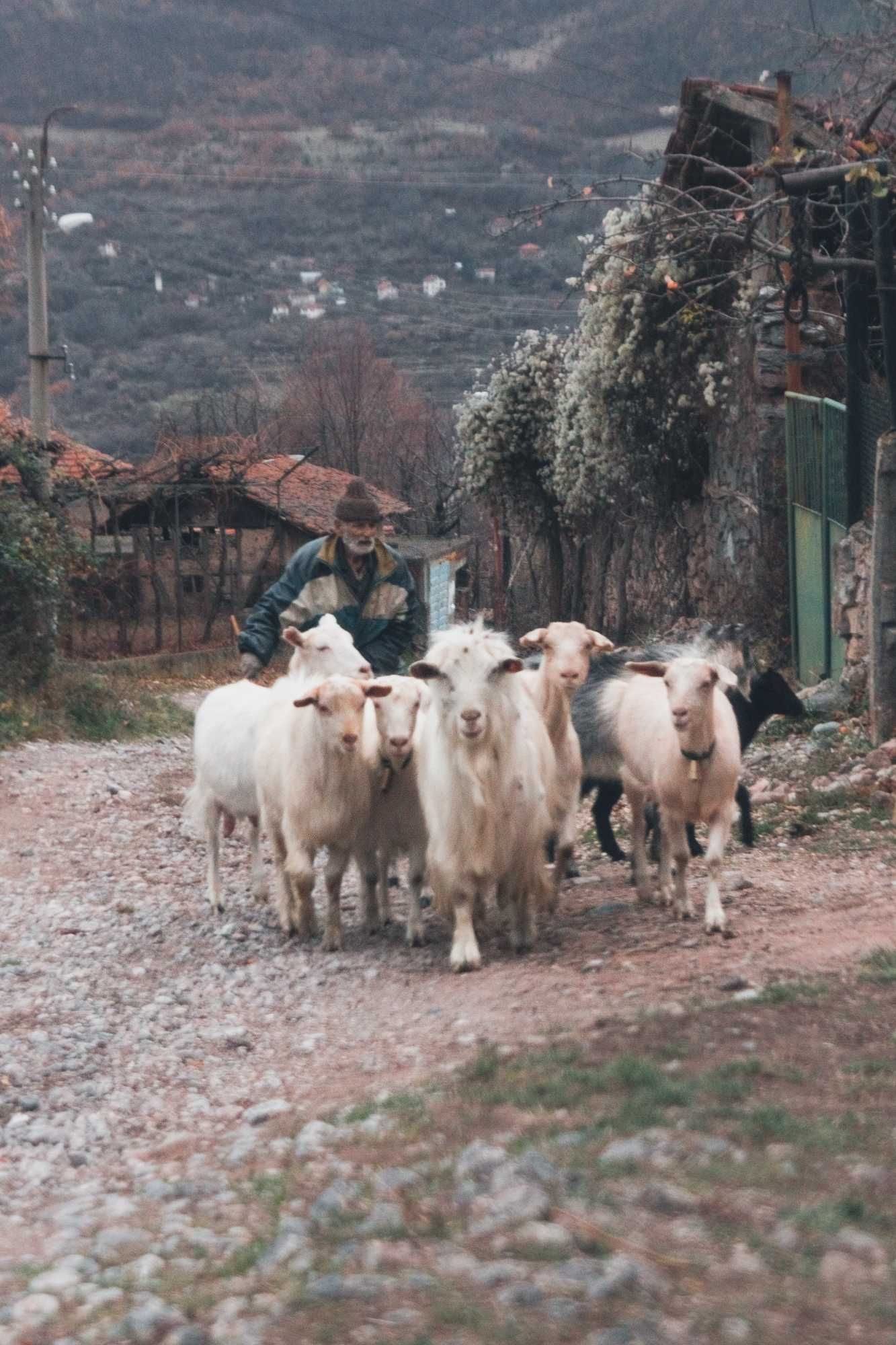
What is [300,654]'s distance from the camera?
8625 millimetres

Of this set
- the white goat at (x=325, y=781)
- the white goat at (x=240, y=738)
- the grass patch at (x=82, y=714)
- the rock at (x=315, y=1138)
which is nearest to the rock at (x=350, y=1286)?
the rock at (x=315, y=1138)

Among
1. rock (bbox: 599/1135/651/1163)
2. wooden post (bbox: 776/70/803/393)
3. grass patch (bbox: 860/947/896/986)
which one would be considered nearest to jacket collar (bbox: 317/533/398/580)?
grass patch (bbox: 860/947/896/986)

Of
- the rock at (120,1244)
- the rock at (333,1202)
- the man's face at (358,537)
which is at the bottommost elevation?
the rock at (120,1244)

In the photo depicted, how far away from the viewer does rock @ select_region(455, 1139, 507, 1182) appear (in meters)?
4.26

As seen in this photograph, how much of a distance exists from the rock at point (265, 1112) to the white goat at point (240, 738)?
316cm

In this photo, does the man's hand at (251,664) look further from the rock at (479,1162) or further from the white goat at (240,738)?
Answer: the rock at (479,1162)

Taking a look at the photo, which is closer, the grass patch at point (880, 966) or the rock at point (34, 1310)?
the rock at point (34, 1310)

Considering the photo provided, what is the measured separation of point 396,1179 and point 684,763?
11.9ft

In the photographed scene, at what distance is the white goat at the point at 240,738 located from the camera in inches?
336

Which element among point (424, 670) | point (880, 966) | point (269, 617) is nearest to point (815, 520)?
point (269, 617)

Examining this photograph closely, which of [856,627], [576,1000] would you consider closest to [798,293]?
[856,627]

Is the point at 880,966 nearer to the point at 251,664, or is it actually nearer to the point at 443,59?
the point at 251,664

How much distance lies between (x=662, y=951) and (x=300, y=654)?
8.63 feet

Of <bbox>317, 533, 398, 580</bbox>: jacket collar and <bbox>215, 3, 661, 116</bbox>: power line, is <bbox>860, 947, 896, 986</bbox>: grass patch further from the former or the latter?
<bbox>215, 3, 661, 116</bbox>: power line
